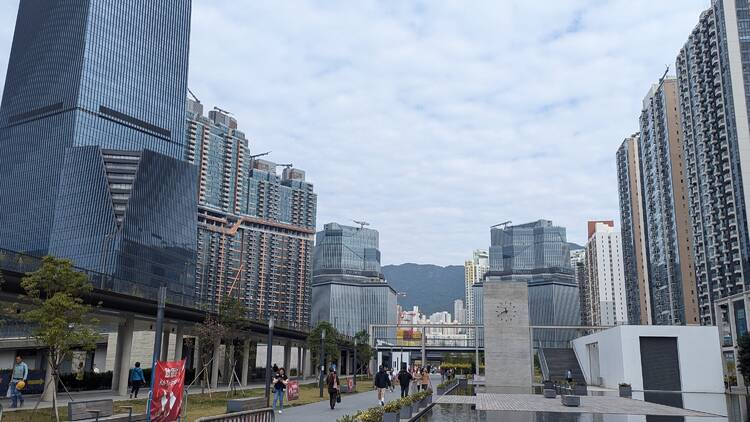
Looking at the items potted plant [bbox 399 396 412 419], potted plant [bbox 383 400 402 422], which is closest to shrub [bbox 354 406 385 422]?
potted plant [bbox 383 400 402 422]

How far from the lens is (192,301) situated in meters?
40.3

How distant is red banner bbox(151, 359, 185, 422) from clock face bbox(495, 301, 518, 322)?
4040 cm

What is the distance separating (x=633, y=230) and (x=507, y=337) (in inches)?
4259

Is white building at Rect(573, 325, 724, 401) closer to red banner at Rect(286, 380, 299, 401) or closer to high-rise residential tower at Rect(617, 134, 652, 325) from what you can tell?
red banner at Rect(286, 380, 299, 401)

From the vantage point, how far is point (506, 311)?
5203 cm

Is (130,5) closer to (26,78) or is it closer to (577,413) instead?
(26,78)

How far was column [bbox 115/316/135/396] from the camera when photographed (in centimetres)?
3192

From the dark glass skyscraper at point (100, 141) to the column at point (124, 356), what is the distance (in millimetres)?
91849

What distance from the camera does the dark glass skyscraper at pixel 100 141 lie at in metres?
124

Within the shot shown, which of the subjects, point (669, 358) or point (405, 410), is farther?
point (669, 358)

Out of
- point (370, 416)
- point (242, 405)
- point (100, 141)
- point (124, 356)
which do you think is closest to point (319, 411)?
point (242, 405)

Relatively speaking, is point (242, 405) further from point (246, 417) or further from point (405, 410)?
point (405, 410)

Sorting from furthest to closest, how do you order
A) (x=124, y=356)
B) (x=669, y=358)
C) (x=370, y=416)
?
(x=669, y=358) < (x=124, y=356) < (x=370, y=416)

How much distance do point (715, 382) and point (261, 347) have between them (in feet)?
180
